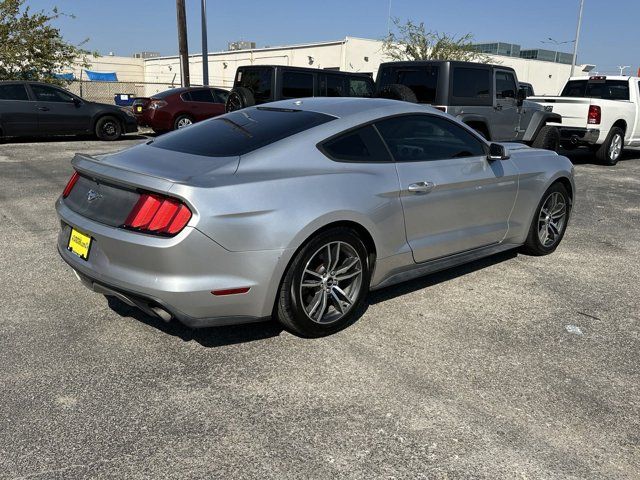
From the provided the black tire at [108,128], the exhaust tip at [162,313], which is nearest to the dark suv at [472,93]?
the exhaust tip at [162,313]

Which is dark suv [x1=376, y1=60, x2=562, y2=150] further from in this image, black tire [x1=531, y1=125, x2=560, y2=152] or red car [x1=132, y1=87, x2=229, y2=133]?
red car [x1=132, y1=87, x2=229, y2=133]

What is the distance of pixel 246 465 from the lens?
2.48 meters

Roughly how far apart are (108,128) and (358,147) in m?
13.3

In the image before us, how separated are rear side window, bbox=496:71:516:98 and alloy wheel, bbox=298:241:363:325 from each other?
320 inches

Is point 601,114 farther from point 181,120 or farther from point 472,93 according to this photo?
point 181,120

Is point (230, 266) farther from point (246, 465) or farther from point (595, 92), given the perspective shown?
point (595, 92)

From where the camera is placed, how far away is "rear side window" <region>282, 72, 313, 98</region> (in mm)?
11438

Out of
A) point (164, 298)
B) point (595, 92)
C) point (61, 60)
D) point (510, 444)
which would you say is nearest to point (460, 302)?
point (510, 444)

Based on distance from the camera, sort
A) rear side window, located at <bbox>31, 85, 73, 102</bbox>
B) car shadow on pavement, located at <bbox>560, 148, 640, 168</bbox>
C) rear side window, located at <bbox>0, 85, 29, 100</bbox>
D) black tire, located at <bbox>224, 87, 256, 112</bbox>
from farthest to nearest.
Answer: rear side window, located at <bbox>31, 85, 73, 102</bbox> < rear side window, located at <bbox>0, 85, 29, 100</bbox> < car shadow on pavement, located at <bbox>560, 148, 640, 168</bbox> < black tire, located at <bbox>224, 87, 256, 112</bbox>

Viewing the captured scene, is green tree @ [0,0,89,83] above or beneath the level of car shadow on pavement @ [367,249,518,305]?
above

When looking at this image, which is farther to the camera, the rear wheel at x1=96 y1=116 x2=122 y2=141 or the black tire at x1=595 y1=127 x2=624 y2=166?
the rear wheel at x1=96 y1=116 x2=122 y2=141

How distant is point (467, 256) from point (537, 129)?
826 cm

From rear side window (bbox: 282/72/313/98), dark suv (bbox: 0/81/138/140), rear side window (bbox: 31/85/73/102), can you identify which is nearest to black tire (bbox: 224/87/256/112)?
rear side window (bbox: 282/72/313/98)

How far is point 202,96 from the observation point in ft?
54.6
